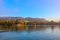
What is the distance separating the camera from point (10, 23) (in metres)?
73.8

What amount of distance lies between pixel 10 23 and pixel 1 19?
9.55m

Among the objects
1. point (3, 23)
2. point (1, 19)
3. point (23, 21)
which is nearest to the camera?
point (3, 23)

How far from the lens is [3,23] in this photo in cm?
7231

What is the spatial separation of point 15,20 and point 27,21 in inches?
336

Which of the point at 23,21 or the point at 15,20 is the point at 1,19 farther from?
the point at 23,21

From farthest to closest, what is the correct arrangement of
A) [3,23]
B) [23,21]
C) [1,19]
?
1. [23,21]
2. [1,19]
3. [3,23]

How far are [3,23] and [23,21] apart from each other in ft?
57.0

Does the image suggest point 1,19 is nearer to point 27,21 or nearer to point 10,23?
point 10,23

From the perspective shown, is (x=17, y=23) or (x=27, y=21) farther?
(x=27, y=21)

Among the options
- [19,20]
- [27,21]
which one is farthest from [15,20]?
[27,21]

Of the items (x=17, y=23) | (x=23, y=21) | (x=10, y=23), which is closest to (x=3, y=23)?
(x=10, y=23)

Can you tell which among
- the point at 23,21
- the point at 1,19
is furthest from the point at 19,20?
the point at 1,19

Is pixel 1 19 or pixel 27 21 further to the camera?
pixel 27 21

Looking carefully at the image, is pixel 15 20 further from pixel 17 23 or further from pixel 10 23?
pixel 10 23
